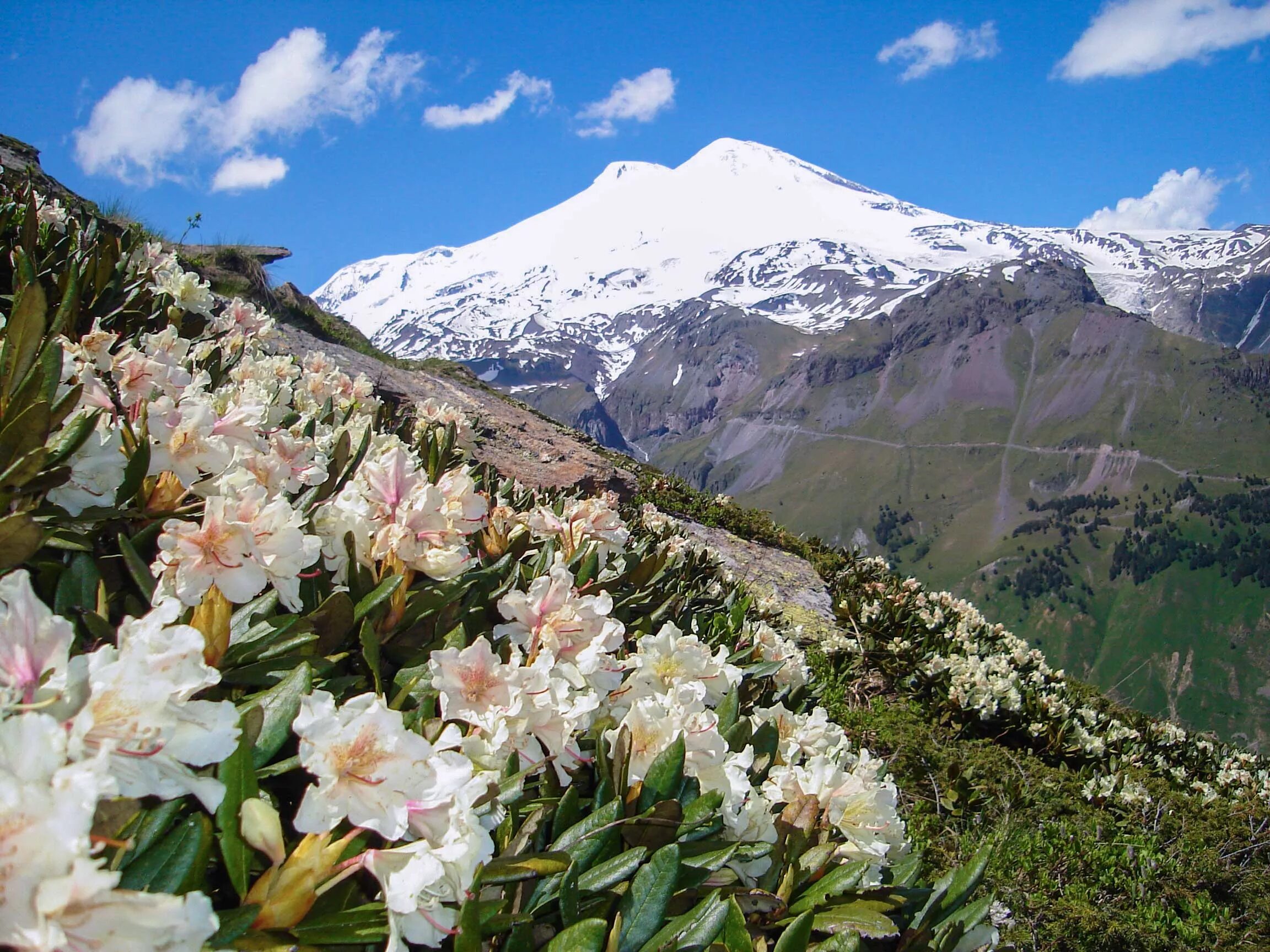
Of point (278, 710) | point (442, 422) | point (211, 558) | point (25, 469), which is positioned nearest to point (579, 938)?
point (278, 710)

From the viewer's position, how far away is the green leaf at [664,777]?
66.6 inches

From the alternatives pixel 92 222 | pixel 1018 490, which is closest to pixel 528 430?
pixel 92 222

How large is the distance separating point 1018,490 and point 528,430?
20549 centimetres

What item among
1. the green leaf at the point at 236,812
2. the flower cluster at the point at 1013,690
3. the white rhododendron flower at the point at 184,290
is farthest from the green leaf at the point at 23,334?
the flower cluster at the point at 1013,690

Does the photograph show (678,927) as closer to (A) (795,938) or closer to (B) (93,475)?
(A) (795,938)

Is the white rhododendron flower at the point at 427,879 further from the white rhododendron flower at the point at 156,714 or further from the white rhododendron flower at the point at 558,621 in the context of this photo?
the white rhododendron flower at the point at 558,621

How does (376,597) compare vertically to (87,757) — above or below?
above

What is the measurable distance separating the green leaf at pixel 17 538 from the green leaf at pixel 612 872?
110 cm

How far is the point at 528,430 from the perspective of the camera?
27.1 ft

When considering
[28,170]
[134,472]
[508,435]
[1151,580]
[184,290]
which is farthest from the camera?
[1151,580]

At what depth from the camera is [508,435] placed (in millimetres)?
7586

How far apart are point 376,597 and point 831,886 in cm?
121

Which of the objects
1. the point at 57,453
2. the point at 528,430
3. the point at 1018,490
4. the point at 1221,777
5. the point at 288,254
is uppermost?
the point at 1018,490

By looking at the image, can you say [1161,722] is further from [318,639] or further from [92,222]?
[92,222]
